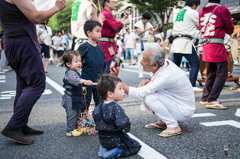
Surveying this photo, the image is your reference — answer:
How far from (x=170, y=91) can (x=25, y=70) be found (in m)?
1.72

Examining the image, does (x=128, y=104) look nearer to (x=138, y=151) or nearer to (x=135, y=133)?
(x=135, y=133)

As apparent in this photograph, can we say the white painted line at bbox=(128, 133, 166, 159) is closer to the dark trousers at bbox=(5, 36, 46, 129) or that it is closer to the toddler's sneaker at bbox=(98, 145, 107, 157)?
the toddler's sneaker at bbox=(98, 145, 107, 157)

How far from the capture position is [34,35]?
2930 mm

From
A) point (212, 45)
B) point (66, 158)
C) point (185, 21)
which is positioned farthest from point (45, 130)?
point (185, 21)

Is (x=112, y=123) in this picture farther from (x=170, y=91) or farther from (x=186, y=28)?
(x=186, y=28)

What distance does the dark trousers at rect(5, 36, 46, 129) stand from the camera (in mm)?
2791

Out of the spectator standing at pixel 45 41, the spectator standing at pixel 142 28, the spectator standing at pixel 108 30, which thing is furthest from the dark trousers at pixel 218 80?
the spectator standing at pixel 45 41

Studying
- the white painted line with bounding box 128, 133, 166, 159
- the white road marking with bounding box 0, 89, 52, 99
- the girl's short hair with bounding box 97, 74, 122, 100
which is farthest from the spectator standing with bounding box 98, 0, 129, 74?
the white painted line with bounding box 128, 133, 166, 159

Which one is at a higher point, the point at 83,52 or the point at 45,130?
the point at 83,52

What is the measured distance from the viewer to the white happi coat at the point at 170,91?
301 centimetres

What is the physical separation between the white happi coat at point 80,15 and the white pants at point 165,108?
1.93 m

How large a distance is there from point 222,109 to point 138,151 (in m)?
2.36

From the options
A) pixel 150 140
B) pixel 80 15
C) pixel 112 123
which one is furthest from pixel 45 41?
pixel 112 123

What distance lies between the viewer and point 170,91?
3.18m
